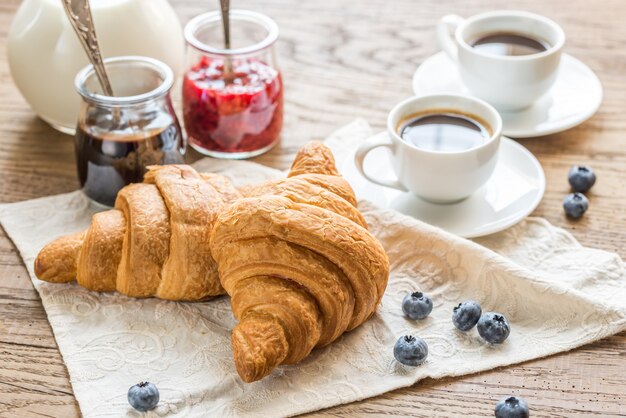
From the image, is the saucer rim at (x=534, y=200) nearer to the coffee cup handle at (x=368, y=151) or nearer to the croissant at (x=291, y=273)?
the coffee cup handle at (x=368, y=151)

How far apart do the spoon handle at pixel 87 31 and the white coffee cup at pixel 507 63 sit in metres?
0.79

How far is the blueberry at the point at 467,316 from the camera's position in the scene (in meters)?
1.47

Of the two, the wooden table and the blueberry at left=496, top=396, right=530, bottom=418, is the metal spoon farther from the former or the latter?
the blueberry at left=496, top=396, right=530, bottom=418

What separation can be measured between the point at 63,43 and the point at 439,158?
79cm

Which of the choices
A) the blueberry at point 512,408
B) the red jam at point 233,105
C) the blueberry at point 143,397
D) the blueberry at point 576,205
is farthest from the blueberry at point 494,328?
the red jam at point 233,105

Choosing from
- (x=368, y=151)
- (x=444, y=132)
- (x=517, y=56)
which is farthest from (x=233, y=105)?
(x=517, y=56)

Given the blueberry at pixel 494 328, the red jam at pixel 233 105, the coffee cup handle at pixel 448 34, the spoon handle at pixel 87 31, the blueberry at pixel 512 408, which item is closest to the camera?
the blueberry at pixel 512 408

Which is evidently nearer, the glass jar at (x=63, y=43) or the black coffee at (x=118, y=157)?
the black coffee at (x=118, y=157)

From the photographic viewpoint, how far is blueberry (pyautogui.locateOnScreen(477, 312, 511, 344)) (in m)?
1.44

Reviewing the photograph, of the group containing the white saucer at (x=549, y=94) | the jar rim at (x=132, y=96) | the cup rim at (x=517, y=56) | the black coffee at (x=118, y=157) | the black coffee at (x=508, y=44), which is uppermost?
the jar rim at (x=132, y=96)

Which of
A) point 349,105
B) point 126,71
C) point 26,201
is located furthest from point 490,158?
point 26,201

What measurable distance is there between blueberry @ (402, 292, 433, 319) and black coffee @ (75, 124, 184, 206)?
0.54 m

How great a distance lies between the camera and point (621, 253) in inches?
65.1

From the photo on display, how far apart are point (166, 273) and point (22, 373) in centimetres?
27
